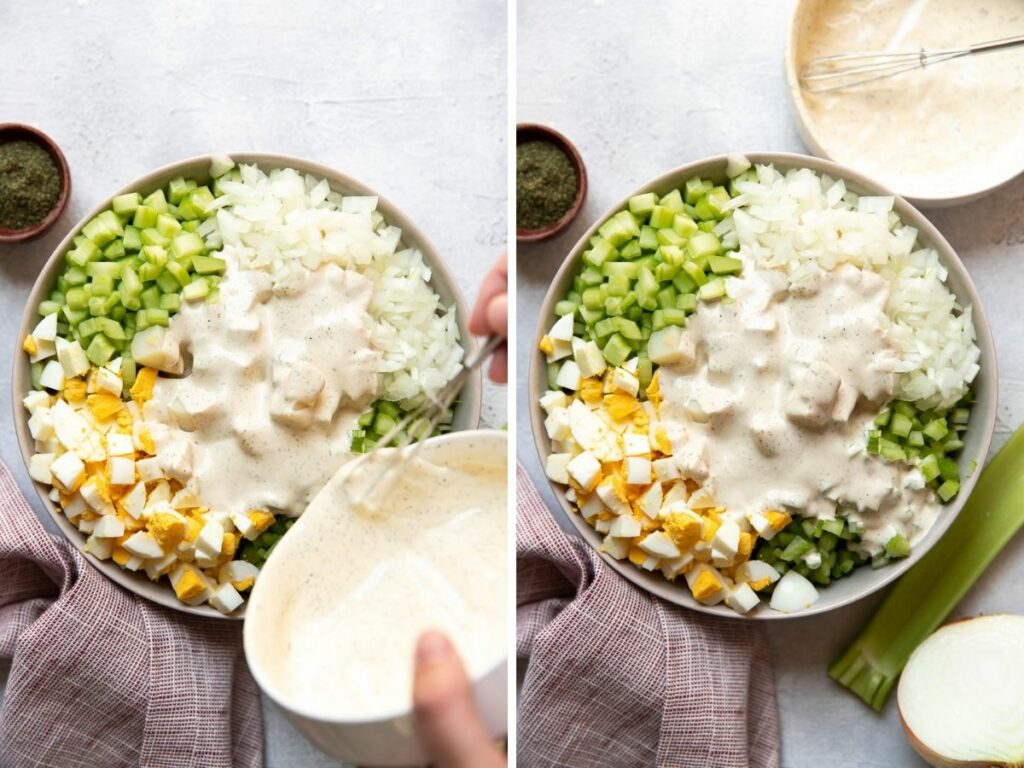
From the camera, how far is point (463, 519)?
0.50 m

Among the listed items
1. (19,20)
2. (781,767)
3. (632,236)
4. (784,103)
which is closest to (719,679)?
(781,767)

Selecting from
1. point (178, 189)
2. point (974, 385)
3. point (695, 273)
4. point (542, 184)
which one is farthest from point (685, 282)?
point (178, 189)

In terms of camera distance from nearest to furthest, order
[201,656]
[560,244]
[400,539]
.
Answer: [400,539] < [201,656] < [560,244]

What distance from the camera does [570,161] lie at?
754 millimetres

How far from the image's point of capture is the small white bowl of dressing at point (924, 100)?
0.79m

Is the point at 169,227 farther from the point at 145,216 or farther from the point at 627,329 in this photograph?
the point at 627,329

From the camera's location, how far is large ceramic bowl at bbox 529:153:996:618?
703 millimetres

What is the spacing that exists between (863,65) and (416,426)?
1.63 feet

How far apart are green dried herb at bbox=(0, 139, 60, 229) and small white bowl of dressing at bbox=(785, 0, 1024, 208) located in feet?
1.78

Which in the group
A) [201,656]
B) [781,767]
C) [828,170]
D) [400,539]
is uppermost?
[828,170]

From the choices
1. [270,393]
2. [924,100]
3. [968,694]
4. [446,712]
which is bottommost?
[968,694]

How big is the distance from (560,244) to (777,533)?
0.84 ft

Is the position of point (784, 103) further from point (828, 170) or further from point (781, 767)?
point (781, 767)

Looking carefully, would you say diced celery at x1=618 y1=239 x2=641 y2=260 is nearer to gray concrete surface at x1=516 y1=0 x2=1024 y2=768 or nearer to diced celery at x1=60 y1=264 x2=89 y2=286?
gray concrete surface at x1=516 y1=0 x2=1024 y2=768
